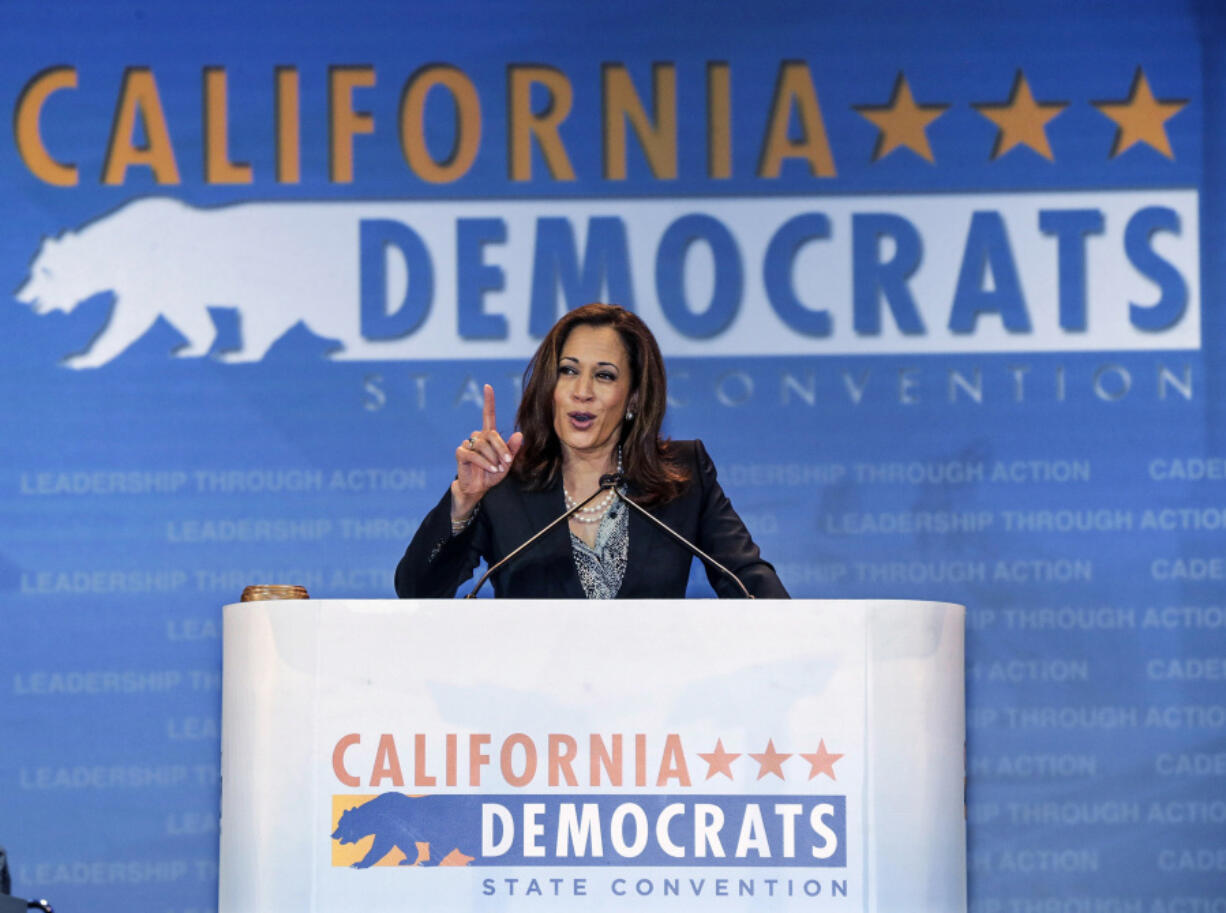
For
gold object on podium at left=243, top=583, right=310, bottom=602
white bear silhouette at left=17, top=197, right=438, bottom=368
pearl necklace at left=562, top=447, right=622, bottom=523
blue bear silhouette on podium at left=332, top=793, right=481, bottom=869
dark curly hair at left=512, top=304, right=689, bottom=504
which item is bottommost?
blue bear silhouette on podium at left=332, top=793, right=481, bottom=869

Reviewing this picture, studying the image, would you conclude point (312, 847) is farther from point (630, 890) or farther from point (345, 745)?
point (630, 890)

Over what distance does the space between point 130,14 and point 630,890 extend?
9.80 ft

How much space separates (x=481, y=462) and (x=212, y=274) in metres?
1.91

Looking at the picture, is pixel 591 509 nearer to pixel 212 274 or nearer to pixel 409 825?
pixel 409 825

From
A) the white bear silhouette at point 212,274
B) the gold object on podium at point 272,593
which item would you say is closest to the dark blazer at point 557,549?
the gold object on podium at point 272,593

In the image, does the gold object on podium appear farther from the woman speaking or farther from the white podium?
the woman speaking

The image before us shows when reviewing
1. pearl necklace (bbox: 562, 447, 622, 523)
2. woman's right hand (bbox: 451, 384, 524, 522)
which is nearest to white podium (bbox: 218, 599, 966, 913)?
woman's right hand (bbox: 451, 384, 524, 522)

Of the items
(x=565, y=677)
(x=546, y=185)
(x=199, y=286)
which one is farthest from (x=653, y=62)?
(x=565, y=677)

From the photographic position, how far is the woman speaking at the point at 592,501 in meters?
2.39

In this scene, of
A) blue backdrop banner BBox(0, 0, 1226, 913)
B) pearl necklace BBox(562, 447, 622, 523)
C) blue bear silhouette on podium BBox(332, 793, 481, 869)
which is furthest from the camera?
blue backdrop banner BBox(0, 0, 1226, 913)

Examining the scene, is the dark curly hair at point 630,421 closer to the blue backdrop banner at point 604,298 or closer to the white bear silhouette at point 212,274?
the blue backdrop banner at point 604,298

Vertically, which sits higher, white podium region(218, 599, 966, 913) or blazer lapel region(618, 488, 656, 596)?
blazer lapel region(618, 488, 656, 596)

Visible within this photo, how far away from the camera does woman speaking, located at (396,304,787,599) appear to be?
2389 millimetres

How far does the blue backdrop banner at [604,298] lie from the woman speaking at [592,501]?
44.8 inches
